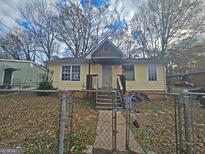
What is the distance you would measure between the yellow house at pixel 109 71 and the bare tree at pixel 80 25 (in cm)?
1460

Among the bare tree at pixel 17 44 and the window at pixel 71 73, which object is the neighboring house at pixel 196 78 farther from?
the bare tree at pixel 17 44

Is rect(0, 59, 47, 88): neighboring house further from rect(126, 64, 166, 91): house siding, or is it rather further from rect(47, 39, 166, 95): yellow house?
rect(126, 64, 166, 91): house siding

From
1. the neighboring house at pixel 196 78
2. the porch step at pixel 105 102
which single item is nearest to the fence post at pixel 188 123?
the porch step at pixel 105 102

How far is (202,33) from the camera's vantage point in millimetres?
25453

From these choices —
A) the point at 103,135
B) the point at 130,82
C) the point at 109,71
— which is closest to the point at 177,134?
the point at 103,135

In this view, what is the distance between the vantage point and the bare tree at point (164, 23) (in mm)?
24750

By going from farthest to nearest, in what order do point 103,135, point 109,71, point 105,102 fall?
point 109,71 → point 105,102 → point 103,135

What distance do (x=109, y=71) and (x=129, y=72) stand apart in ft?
6.29

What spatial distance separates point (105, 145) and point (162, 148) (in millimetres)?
1452

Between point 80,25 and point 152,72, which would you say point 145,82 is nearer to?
point 152,72

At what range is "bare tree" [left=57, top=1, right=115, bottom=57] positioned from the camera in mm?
29734

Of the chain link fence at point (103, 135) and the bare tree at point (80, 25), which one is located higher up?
the bare tree at point (80, 25)

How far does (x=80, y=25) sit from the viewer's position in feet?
101

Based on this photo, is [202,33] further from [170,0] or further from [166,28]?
[170,0]
